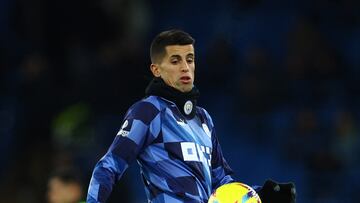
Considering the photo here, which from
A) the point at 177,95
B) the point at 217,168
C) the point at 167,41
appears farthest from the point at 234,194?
the point at 167,41

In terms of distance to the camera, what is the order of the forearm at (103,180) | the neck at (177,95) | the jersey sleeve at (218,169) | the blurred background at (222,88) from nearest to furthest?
the forearm at (103,180) < the neck at (177,95) < the jersey sleeve at (218,169) < the blurred background at (222,88)

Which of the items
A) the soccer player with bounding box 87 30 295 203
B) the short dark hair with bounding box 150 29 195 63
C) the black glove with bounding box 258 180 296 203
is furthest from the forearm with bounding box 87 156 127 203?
the black glove with bounding box 258 180 296 203

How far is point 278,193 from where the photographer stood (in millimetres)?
5242

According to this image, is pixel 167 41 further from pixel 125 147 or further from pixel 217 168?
pixel 217 168

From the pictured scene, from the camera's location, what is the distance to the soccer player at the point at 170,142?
492 centimetres

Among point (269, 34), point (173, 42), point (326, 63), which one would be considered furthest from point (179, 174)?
point (269, 34)

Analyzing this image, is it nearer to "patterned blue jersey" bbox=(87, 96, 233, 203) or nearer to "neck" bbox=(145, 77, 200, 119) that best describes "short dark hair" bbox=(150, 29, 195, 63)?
"neck" bbox=(145, 77, 200, 119)

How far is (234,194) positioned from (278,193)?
0.49 meters

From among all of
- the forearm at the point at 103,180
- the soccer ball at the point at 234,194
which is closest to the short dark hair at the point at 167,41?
the forearm at the point at 103,180

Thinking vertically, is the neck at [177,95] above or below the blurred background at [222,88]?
above

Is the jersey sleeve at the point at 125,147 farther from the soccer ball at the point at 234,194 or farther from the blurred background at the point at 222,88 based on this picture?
the blurred background at the point at 222,88

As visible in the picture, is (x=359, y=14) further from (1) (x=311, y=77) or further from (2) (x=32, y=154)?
(2) (x=32, y=154)

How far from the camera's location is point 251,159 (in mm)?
11711

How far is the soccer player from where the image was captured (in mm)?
4918
